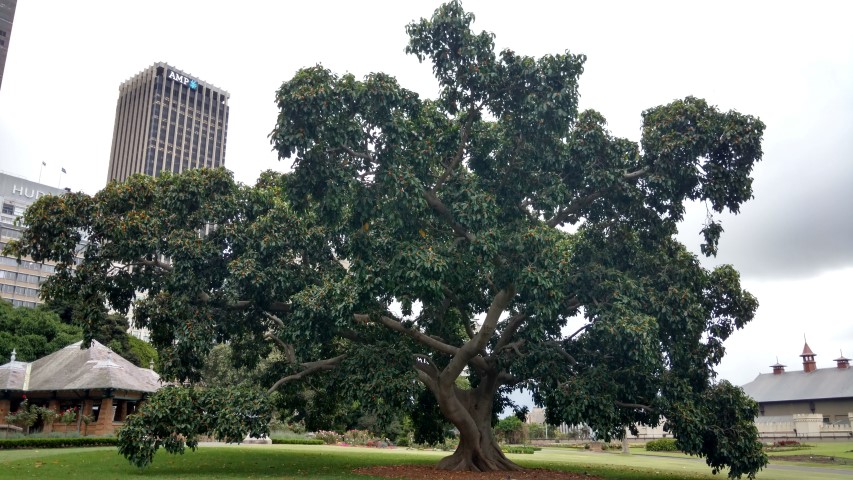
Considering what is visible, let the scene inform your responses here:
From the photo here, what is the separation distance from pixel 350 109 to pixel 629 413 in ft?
37.8

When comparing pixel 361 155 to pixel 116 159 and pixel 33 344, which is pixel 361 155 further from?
pixel 116 159

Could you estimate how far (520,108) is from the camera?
57.8ft

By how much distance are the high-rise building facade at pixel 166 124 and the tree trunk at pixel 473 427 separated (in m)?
138

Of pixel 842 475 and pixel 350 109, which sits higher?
pixel 350 109

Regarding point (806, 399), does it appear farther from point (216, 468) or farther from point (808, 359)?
point (216, 468)

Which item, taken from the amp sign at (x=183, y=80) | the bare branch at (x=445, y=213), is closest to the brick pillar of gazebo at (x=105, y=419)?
the bare branch at (x=445, y=213)

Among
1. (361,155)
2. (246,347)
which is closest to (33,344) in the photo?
(246,347)

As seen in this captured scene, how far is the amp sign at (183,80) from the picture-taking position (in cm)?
15127

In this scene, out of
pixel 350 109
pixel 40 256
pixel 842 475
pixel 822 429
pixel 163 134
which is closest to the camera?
pixel 350 109

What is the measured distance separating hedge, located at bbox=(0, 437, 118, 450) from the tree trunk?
15559mm

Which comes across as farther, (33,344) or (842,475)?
(33,344)

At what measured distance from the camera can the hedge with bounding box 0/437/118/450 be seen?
81.4 feet

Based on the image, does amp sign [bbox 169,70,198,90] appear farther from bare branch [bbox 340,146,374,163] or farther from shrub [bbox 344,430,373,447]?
bare branch [bbox 340,146,374,163]

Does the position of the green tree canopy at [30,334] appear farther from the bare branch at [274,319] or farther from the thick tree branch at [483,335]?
the thick tree branch at [483,335]
